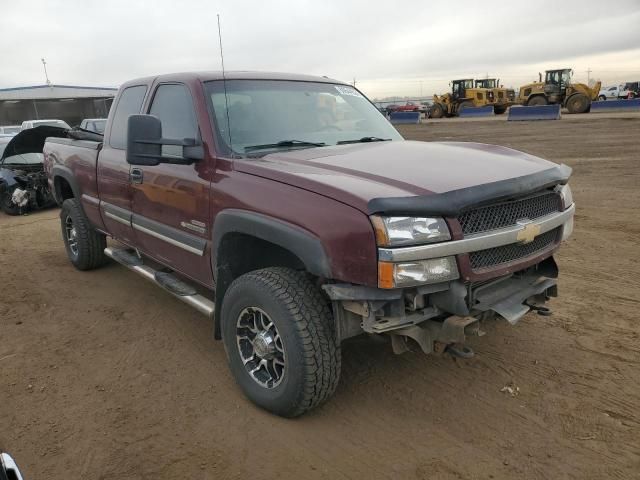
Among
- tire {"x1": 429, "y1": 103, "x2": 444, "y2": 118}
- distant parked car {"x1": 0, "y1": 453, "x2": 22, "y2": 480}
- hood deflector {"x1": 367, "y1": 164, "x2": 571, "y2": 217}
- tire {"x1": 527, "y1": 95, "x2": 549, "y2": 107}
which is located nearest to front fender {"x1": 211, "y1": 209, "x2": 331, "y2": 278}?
hood deflector {"x1": 367, "y1": 164, "x2": 571, "y2": 217}

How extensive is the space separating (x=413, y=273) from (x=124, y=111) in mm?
3432

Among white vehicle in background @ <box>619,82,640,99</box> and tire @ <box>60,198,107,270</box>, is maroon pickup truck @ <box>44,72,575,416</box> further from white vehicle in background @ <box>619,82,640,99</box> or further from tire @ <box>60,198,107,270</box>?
white vehicle in background @ <box>619,82,640,99</box>

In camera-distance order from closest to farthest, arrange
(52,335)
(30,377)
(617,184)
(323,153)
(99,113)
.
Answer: (323,153) < (30,377) < (52,335) < (617,184) < (99,113)

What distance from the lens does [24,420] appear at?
10.2 ft

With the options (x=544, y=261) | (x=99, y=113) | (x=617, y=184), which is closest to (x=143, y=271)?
(x=544, y=261)

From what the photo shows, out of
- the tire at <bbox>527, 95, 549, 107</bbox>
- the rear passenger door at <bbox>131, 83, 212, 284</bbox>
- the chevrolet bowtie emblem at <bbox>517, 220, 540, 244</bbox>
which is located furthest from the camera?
the tire at <bbox>527, 95, 549, 107</bbox>

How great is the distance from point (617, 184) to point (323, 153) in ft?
26.8

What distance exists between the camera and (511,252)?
2.84 meters

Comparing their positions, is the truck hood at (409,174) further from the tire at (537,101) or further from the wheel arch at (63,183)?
the tire at (537,101)

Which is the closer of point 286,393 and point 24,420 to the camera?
point 286,393

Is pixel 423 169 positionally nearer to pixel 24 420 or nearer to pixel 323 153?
pixel 323 153

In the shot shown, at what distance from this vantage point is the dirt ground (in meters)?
2.67

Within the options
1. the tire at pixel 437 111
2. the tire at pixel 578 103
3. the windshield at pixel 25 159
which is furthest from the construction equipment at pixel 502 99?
the windshield at pixel 25 159

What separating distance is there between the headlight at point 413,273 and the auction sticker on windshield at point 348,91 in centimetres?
234
